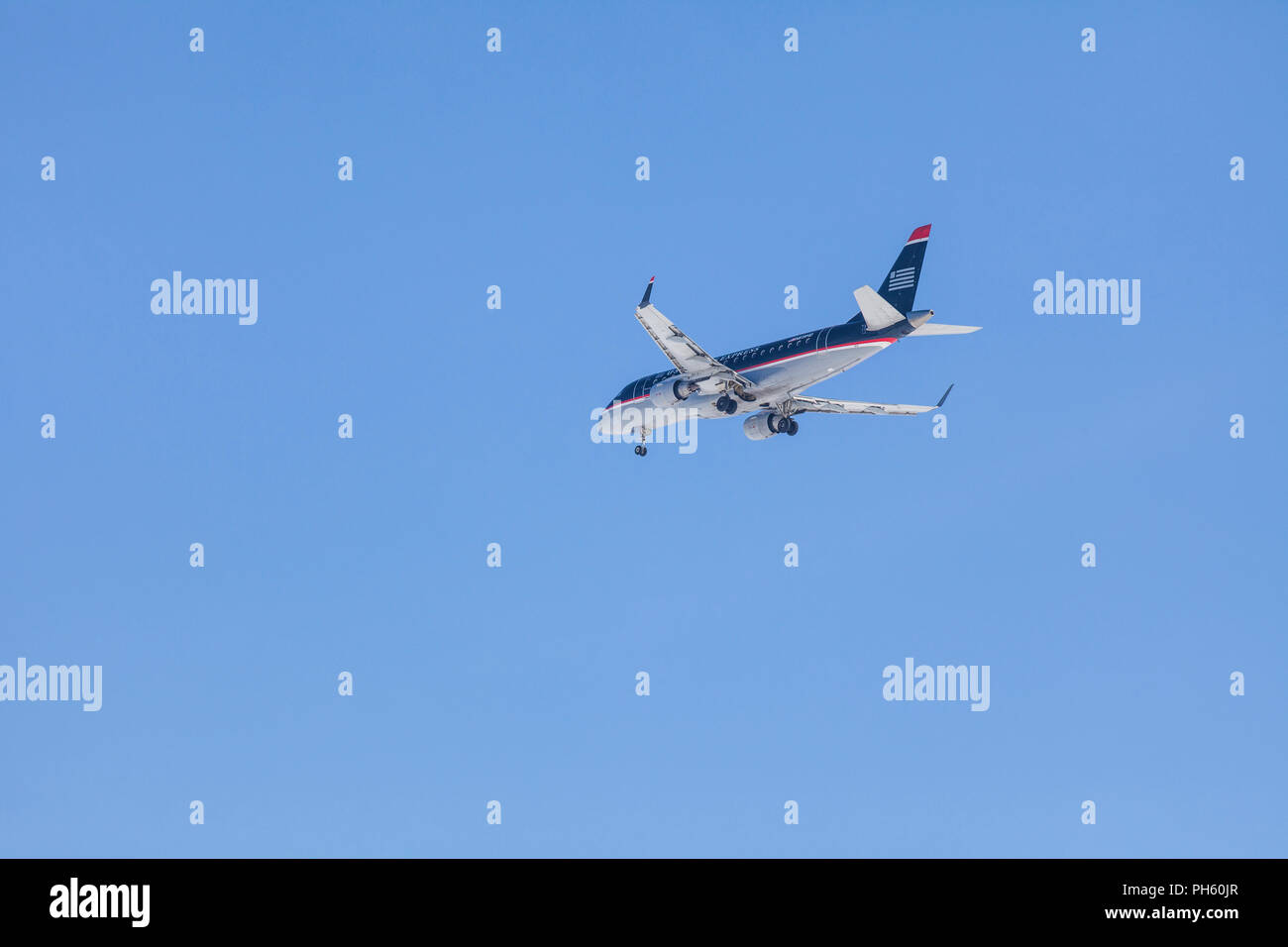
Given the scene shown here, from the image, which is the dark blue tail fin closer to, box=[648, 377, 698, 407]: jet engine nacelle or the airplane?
the airplane

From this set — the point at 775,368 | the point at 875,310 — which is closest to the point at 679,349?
the point at 775,368

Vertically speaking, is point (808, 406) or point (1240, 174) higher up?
point (1240, 174)

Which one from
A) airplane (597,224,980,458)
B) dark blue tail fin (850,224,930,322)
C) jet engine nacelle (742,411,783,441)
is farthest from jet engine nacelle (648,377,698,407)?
dark blue tail fin (850,224,930,322)

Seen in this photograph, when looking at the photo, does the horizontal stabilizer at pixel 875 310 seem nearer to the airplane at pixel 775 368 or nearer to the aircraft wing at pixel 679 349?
the airplane at pixel 775 368

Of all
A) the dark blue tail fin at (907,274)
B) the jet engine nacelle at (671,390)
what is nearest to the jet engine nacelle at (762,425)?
the jet engine nacelle at (671,390)
